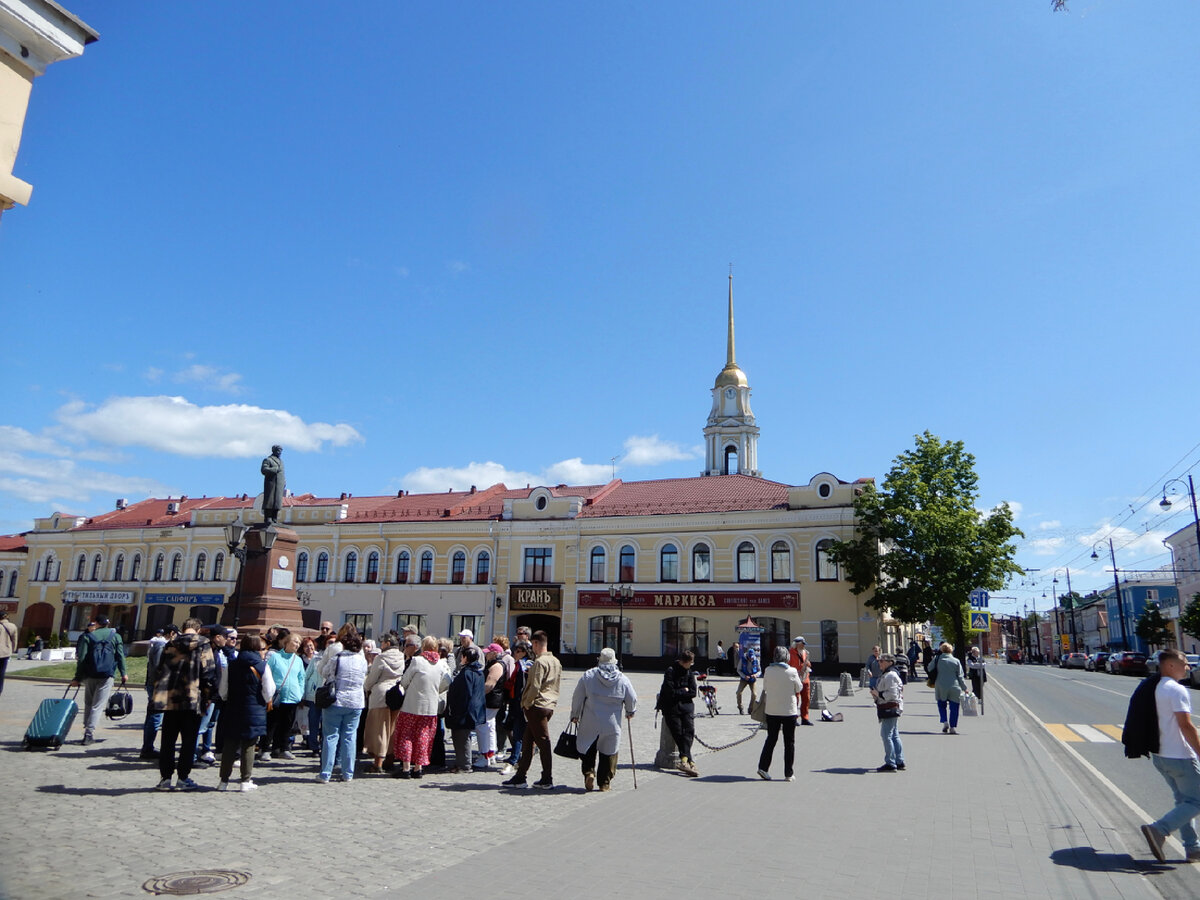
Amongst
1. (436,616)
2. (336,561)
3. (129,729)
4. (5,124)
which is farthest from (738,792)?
(336,561)

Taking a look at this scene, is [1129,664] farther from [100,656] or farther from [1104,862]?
[100,656]

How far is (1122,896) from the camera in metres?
5.76

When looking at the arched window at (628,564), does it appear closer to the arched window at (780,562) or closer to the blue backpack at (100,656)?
the arched window at (780,562)

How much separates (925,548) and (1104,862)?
95.5 feet

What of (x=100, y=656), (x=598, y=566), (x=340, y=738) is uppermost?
(x=598, y=566)

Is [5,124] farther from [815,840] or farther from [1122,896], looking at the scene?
[1122,896]

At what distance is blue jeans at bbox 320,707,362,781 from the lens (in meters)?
9.48

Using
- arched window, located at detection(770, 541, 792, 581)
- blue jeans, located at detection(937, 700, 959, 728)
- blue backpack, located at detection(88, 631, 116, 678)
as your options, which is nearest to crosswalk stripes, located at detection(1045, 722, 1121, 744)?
blue jeans, located at detection(937, 700, 959, 728)

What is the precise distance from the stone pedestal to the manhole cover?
1403 cm

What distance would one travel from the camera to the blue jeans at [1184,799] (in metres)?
6.50

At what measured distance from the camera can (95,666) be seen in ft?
37.1

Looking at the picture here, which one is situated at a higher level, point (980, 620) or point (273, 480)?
point (273, 480)

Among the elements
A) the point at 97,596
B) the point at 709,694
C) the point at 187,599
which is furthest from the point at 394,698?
the point at 97,596

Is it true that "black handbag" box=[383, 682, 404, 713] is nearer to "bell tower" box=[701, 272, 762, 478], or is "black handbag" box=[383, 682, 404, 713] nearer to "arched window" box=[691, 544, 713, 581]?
"arched window" box=[691, 544, 713, 581]
